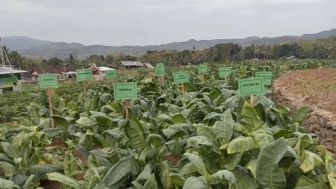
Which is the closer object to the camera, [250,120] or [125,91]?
[250,120]

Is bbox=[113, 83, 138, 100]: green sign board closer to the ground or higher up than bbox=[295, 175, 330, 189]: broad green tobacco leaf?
higher up

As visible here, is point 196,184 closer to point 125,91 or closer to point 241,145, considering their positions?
point 241,145

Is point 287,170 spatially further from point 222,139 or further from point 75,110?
point 75,110

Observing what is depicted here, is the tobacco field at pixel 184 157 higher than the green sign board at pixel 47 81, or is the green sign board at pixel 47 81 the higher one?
the green sign board at pixel 47 81

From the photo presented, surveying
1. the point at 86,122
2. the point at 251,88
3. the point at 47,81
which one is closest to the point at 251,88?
the point at 251,88

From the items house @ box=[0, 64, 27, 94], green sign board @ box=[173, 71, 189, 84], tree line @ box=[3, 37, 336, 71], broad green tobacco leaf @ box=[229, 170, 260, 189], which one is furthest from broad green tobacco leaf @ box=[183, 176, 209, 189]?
tree line @ box=[3, 37, 336, 71]

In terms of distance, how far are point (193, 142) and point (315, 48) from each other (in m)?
69.3

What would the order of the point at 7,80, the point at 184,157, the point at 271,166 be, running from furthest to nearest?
the point at 7,80
the point at 184,157
the point at 271,166

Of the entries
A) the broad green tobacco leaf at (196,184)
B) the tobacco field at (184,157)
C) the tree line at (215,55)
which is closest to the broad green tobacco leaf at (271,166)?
the tobacco field at (184,157)

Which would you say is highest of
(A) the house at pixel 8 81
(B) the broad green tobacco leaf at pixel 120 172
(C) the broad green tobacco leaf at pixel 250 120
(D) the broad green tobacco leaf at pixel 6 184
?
(C) the broad green tobacco leaf at pixel 250 120

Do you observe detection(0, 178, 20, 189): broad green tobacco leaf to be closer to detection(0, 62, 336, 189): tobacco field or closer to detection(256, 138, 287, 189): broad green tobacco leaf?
detection(0, 62, 336, 189): tobacco field

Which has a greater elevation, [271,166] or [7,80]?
[271,166]

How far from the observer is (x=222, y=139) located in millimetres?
3867

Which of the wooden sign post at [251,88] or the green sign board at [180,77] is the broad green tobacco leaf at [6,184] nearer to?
the wooden sign post at [251,88]
